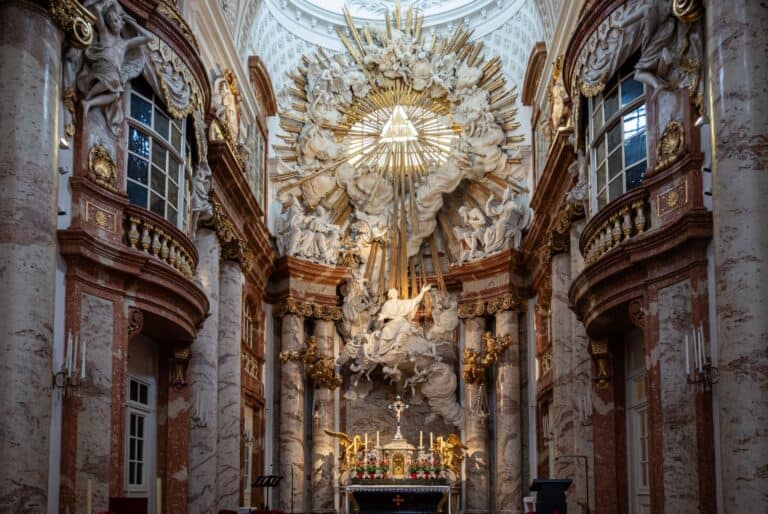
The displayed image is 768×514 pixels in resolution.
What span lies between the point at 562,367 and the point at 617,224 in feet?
19.8

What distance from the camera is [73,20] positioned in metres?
14.0

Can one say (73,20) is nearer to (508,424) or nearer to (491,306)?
(491,306)

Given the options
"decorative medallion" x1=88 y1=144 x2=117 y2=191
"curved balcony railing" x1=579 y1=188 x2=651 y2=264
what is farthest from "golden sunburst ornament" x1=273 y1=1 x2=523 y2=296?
"decorative medallion" x1=88 y1=144 x2=117 y2=191

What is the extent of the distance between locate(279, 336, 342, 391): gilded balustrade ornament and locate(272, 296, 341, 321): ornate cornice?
708 mm

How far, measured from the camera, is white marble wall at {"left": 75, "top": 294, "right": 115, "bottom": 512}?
14484 mm

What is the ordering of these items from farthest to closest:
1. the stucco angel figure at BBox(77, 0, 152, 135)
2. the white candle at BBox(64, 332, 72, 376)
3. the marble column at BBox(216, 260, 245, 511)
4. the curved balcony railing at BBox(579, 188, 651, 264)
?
the marble column at BBox(216, 260, 245, 511), the curved balcony railing at BBox(579, 188, 651, 264), the stucco angel figure at BBox(77, 0, 152, 135), the white candle at BBox(64, 332, 72, 376)

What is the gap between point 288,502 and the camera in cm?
2677

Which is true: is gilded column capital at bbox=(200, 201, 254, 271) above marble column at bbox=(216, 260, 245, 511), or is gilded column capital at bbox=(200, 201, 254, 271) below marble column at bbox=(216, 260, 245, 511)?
above

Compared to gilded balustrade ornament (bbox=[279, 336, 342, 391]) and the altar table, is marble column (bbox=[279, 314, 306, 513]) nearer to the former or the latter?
gilded balustrade ornament (bbox=[279, 336, 342, 391])

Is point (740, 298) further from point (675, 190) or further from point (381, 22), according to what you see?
point (381, 22)

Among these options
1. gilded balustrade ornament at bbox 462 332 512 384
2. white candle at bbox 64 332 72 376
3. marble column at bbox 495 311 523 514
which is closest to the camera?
white candle at bbox 64 332 72 376

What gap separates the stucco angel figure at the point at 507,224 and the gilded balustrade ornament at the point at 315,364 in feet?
16.9

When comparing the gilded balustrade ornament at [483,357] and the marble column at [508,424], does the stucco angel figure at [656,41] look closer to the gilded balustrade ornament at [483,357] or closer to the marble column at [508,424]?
the gilded balustrade ornament at [483,357]

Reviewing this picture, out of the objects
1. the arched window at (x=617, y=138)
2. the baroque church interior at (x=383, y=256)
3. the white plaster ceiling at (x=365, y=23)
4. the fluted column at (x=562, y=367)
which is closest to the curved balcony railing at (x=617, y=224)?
the baroque church interior at (x=383, y=256)
